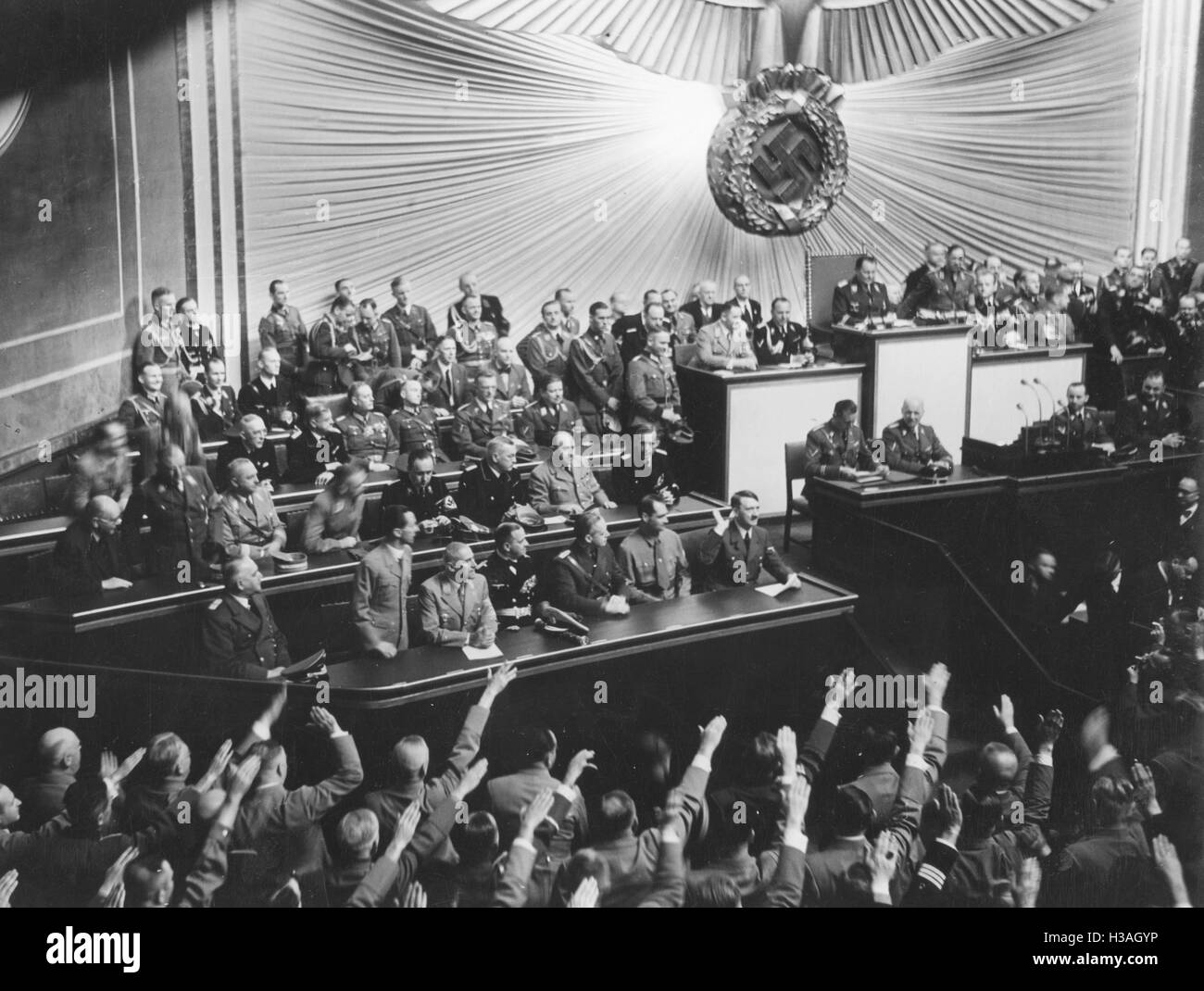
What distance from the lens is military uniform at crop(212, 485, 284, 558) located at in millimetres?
8086

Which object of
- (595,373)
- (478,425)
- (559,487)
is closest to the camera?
(559,487)

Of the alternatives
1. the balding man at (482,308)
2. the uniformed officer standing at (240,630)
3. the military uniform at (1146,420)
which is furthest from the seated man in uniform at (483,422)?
the military uniform at (1146,420)

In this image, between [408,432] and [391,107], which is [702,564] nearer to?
[408,432]

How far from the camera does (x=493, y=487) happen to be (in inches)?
336

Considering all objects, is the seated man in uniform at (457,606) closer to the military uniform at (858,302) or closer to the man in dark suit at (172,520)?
the man in dark suit at (172,520)

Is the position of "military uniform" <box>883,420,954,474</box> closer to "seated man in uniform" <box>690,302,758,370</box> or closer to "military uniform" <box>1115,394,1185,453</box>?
"seated man in uniform" <box>690,302,758,370</box>

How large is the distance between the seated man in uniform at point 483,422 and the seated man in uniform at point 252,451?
103 centimetres

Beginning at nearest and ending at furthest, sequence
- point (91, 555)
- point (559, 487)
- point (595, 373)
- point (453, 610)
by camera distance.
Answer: point (91, 555) < point (453, 610) < point (559, 487) < point (595, 373)

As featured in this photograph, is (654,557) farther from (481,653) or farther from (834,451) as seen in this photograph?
(834,451)

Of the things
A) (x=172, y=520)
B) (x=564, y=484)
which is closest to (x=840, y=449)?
(x=564, y=484)

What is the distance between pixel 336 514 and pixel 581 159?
7.88 ft

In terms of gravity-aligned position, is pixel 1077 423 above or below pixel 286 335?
below
